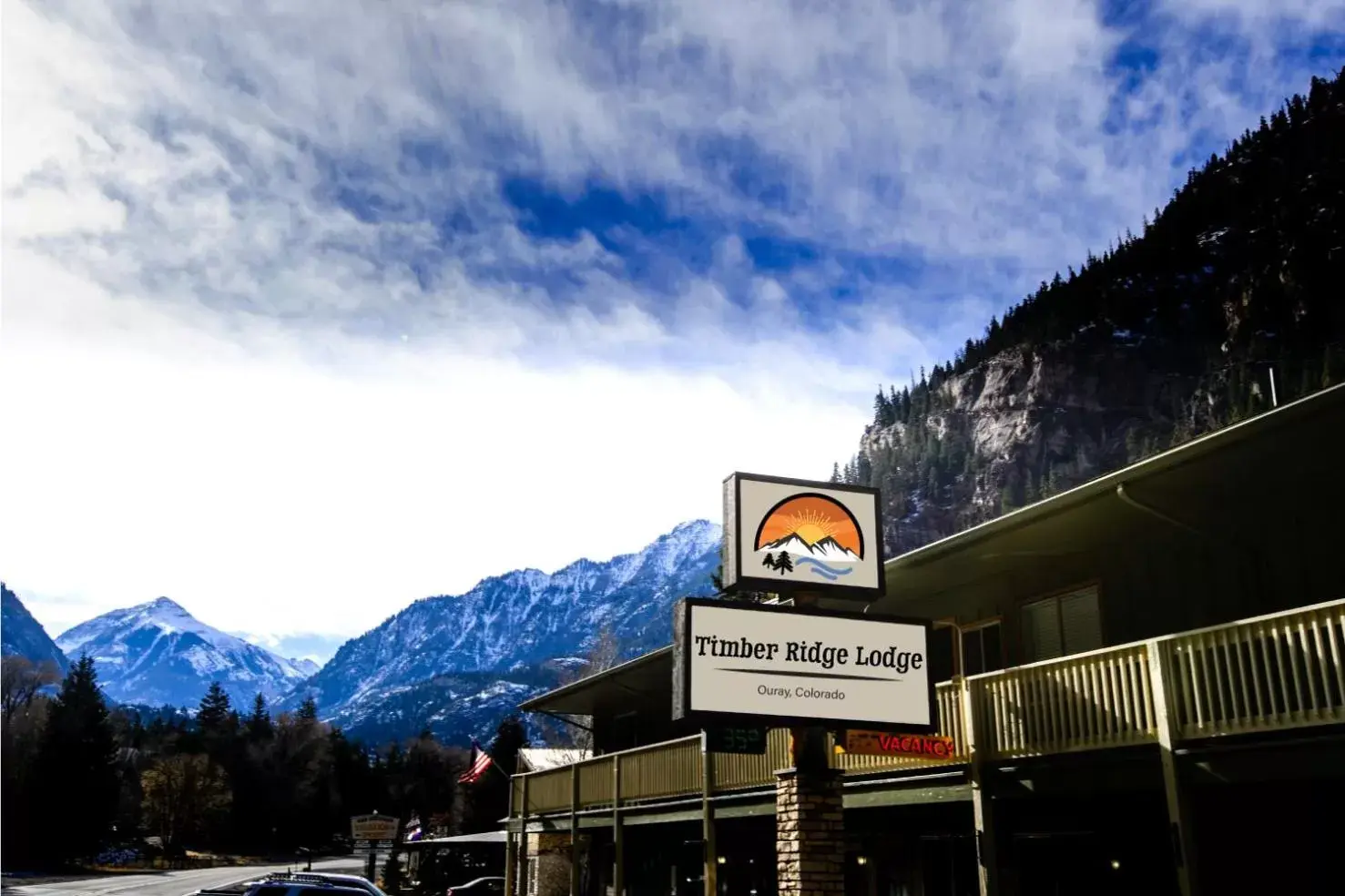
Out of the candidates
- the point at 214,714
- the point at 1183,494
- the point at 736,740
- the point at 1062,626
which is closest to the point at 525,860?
the point at 736,740

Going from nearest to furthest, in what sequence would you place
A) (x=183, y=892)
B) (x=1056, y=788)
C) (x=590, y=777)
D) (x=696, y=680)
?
(x=696, y=680) → (x=1056, y=788) → (x=590, y=777) → (x=183, y=892)

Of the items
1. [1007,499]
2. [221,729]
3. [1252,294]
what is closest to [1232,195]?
[1252,294]

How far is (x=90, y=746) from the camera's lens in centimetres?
7506

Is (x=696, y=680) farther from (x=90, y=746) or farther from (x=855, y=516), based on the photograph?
(x=90, y=746)

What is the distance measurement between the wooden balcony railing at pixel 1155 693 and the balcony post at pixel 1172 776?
22 millimetres

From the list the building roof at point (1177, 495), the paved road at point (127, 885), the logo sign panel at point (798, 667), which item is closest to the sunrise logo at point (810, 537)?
the logo sign panel at point (798, 667)

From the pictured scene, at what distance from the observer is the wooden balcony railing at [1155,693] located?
449 inches

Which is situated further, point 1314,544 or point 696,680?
point 1314,544

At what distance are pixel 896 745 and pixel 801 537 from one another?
331cm

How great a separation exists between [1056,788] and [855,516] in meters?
4.13

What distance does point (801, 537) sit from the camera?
547 inches

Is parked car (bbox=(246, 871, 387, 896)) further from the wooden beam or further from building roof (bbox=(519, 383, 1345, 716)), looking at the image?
the wooden beam

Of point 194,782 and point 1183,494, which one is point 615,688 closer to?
point 1183,494

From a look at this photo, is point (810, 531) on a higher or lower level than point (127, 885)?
higher
